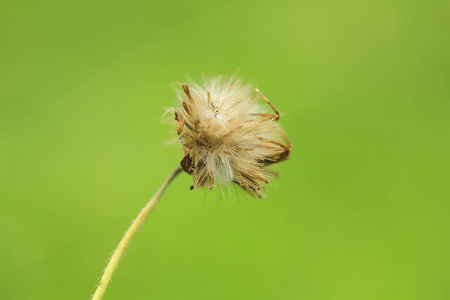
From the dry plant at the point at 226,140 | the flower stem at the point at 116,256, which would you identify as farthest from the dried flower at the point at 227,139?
the flower stem at the point at 116,256

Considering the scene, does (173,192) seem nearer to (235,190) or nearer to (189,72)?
(189,72)

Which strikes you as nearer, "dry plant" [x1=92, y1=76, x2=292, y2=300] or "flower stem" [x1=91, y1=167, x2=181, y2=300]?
"flower stem" [x1=91, y1=167, x2=181, y2=300]

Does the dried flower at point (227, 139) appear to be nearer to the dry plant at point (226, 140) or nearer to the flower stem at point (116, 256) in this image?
the dry plant at point (226, 140)

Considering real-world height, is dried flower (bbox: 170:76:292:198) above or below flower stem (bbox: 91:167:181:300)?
above

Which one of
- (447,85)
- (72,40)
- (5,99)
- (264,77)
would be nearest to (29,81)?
(5,99)

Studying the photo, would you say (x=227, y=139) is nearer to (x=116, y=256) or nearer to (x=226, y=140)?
(x=226, y=140)

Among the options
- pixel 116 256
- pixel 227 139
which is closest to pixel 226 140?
pixel 227 139

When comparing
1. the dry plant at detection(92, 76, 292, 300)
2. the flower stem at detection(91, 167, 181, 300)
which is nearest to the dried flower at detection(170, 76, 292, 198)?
the dry plant at detection(92, 76, 292, 300)

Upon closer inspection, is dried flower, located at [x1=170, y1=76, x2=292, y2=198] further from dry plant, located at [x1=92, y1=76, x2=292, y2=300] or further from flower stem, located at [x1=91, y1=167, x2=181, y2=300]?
flower stem, located at [x1=91, y1=167, x2=181, y2=300]
